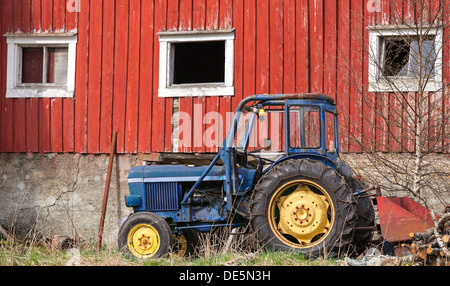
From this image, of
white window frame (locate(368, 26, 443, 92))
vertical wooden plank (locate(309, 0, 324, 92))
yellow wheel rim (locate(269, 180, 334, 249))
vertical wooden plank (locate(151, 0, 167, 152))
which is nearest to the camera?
yellow wheel rim (locate(269, 180, 334, 249))

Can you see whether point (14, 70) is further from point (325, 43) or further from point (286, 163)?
point (286, 163)

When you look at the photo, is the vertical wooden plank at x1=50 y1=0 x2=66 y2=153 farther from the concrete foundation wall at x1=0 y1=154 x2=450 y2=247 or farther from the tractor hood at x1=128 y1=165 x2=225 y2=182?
the tractor hood at x1=128 y1=165 x2=225 y2=182

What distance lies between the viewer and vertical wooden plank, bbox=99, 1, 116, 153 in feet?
31.8

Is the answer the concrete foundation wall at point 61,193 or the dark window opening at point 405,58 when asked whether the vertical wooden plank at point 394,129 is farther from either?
the concrete foundation wall at point 61,193

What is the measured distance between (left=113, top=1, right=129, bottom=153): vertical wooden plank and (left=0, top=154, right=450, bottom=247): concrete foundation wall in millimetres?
496

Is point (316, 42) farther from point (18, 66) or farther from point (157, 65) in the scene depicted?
point (18, 66)

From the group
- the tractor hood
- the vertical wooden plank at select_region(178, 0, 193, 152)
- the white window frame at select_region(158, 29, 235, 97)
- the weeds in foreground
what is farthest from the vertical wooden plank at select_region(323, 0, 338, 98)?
the weeds in foreground

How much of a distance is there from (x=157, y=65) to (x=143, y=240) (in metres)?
4.18

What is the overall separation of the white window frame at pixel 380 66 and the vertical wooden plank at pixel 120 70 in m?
4.11

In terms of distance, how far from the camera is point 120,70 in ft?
32.1

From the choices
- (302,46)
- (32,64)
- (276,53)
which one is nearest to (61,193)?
(32,64)

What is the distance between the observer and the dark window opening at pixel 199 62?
491 inches

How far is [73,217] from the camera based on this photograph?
9.65 m

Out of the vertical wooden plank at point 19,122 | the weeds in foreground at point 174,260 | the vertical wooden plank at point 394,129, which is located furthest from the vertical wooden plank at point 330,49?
the vertical wooden plank at point 19,122
